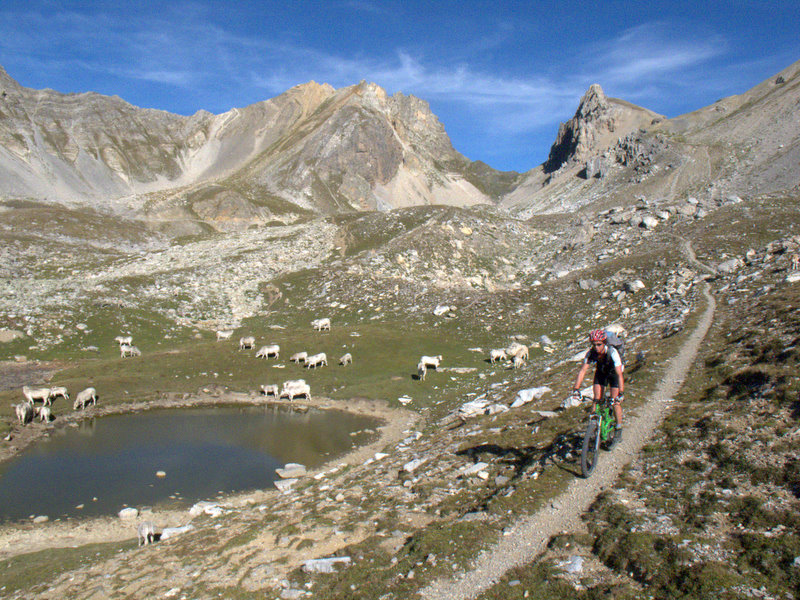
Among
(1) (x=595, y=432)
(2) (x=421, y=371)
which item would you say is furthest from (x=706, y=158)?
(1) (x=595, y=432)

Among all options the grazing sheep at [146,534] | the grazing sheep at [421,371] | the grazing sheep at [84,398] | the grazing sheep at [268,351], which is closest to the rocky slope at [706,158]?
the grazing sheep at [421,371]

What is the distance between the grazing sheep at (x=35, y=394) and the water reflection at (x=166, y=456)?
13.6 ft

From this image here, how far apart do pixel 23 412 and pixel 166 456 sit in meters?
12.0

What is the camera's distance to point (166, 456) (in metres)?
28.7

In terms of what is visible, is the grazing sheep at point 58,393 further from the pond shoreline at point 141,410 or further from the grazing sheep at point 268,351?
the grazing sheep at point 268,351

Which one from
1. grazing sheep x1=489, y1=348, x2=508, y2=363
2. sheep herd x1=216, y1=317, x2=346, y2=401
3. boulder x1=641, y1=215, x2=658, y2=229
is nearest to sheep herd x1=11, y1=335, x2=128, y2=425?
sheep herd x1=216, y1=317, x2=346, y2=401

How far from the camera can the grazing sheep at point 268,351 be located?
47.8 meters

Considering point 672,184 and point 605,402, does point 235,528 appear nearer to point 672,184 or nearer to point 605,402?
point 605,402

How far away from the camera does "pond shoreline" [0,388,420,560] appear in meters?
19.5

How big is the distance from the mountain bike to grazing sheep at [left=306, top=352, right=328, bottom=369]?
33.1 metres

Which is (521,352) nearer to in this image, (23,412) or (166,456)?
(166,456)

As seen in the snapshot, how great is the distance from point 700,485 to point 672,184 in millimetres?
135374

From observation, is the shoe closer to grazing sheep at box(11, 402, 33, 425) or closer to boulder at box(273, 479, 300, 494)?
boulder at box(273, 479, 300, 494)

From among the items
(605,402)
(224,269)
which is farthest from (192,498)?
(224,269)
